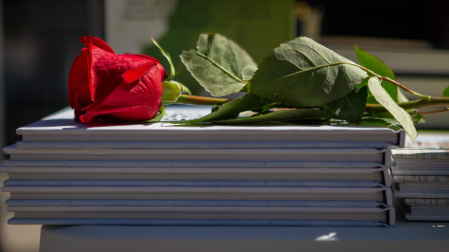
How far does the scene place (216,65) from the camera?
13.1 inches

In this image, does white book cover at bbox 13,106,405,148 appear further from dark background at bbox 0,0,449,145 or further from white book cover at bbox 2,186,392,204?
dark background at bbox 0,0,449,145

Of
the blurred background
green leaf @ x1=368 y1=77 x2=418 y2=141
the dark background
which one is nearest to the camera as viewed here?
green leaf @ x1=368 y1=77 x2=418 y2=141

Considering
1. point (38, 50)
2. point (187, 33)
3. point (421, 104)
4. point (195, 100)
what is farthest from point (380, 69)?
point (38, 50)

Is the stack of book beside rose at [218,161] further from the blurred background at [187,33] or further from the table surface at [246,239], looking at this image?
the blurred background at [187,33]

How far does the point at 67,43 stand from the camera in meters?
2.13

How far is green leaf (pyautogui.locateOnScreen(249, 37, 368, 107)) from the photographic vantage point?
28 centimetres

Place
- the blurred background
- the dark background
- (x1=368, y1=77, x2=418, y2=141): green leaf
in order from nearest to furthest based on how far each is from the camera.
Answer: (x1=368, y1=77, x2=418, y2=141): green leaf, the blurred background, the dark background

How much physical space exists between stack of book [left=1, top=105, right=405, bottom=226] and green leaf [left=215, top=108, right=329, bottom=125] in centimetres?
2

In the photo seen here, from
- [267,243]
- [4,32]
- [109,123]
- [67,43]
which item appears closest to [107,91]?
[109,123]

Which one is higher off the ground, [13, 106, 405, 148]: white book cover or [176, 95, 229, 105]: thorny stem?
[176, 95, 229, 105]: thorny stem

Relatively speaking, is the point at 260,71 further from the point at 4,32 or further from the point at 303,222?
the point at 4,32

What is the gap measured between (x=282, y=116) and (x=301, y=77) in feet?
0.12

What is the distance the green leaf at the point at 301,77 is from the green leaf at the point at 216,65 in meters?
0.04

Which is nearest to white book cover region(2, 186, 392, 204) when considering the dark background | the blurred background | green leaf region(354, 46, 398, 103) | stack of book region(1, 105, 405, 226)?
stack of book region(1, 105, 405, 226)
